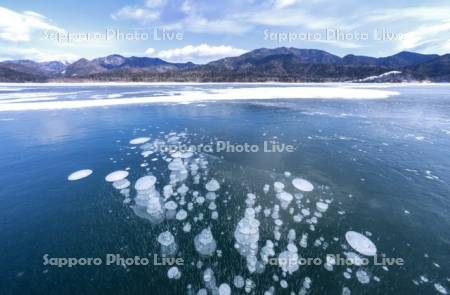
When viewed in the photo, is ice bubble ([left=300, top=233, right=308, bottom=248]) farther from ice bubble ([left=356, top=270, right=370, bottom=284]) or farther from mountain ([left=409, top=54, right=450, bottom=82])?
mountain ([left=409, top=54, right=450, bottom=82])

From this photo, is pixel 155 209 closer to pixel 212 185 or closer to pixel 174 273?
pixel 212 185

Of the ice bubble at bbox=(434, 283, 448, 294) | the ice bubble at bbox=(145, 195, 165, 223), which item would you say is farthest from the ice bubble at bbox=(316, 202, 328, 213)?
the ice bubble at bbox=(145, 195, 165, 223)

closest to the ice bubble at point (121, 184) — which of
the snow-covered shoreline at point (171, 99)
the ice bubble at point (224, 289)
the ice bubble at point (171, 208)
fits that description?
the ice bubble at point (171, 208)

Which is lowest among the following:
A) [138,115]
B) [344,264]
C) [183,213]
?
[344,264]

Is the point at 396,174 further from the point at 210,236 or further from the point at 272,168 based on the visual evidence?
the point at 210,236

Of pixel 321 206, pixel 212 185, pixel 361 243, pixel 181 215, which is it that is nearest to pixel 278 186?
pixel 321 206

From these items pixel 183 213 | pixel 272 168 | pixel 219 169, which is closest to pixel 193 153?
pixel 219 169

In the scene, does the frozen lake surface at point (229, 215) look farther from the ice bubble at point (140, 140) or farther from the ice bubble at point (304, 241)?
the ice bubble at point (140, 140)
